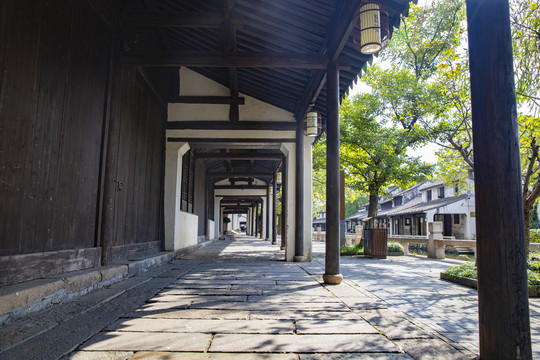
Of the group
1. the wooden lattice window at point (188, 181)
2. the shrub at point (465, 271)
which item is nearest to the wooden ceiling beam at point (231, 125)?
the wooden lattice window at point (188, 181)

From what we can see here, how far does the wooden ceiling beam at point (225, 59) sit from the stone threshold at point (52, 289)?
2656mm

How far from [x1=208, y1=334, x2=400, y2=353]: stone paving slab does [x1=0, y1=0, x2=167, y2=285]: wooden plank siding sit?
1.74 m

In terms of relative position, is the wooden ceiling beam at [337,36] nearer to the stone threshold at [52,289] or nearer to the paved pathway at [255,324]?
the paved pathway at [255,324]

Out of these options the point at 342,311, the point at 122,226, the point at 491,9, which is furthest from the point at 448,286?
the point at 122,226

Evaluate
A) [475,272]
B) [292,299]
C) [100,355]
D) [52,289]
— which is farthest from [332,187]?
[100,355]

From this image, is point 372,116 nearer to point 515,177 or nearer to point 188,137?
point 188,137

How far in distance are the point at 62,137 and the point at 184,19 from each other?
207 cm

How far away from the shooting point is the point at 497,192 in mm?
1794

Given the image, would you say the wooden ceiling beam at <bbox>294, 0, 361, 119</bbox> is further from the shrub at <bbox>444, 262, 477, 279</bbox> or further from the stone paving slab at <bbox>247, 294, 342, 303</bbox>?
the shrub at <bbox>444, 262, 477, 279</bbox>

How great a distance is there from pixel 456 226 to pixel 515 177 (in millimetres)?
24396

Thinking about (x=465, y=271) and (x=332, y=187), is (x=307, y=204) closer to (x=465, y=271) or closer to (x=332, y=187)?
(x=332, y=187)

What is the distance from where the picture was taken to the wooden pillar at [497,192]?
5.71 ft

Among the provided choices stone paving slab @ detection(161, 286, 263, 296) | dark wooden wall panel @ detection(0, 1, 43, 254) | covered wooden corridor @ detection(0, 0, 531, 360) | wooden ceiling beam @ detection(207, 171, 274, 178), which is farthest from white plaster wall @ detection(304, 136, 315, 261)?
wooden ceiling beam @ detection(207, 171, 274, 178)

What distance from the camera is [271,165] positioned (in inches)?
548
